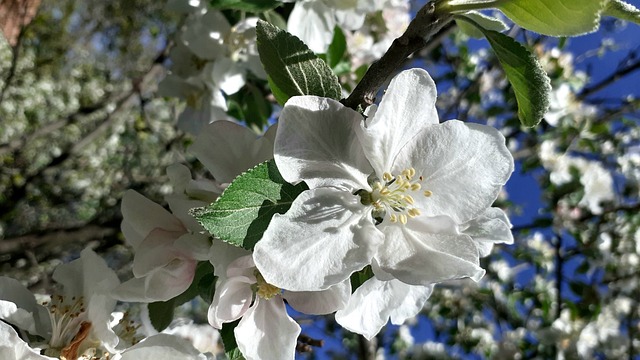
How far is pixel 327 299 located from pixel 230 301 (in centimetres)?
10

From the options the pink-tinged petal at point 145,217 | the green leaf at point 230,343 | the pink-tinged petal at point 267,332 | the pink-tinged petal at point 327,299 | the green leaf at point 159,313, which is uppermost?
the pink-tinged petal at point 145,217

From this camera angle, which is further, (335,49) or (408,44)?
(335,49)

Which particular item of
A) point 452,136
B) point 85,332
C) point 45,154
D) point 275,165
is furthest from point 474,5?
point 45,154

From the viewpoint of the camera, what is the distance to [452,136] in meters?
0.61

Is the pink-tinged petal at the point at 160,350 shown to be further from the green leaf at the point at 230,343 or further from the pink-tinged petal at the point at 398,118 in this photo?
the pink-tinged petal at the point at 398,118

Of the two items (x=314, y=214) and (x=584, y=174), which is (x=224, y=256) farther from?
(x=584, y=174)

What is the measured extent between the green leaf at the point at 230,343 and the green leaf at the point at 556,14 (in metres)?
0.46

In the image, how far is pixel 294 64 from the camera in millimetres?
631

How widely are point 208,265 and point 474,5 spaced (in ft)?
1.39

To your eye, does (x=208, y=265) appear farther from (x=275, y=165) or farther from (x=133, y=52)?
(x=133, y=52)

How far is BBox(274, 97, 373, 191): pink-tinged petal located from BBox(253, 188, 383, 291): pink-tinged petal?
2cm

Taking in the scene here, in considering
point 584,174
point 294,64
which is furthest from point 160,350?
point 584,174

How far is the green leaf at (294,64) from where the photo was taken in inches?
24.8

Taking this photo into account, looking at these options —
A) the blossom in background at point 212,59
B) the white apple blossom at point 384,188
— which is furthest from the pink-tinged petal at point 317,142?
the blossom in background at point 212,59
